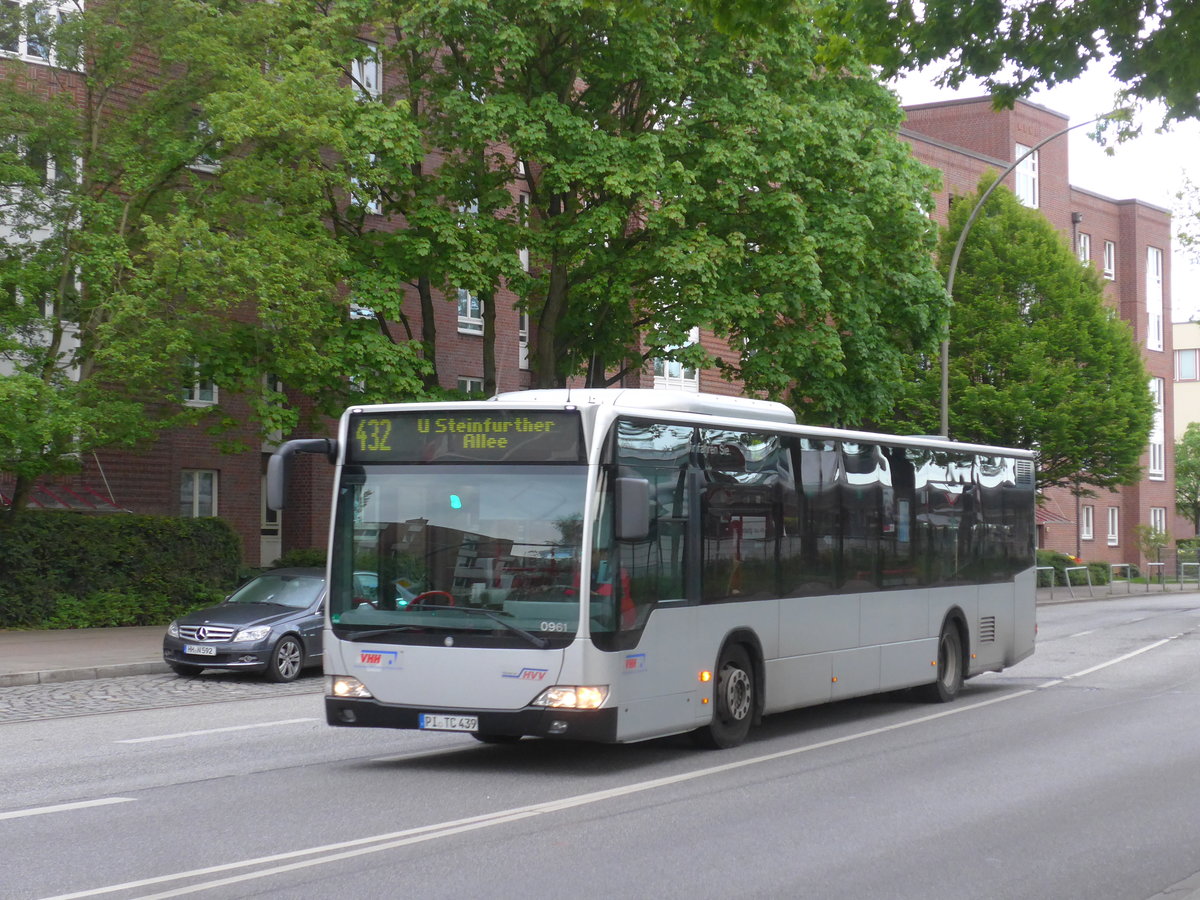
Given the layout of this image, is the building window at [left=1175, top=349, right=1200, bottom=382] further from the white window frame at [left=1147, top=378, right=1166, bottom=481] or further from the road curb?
the road curb

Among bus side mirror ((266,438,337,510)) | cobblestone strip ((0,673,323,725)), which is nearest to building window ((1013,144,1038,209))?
cobblestone strip ((0,673,323,725))

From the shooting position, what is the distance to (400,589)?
1072 cm

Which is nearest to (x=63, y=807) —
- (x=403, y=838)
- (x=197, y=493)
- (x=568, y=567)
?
(x=403, y=838)

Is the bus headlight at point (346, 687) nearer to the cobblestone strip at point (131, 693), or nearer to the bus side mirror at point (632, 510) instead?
the bus side mirror at point (632, 510)

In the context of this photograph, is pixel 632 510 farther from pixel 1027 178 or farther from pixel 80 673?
pixel 1027 178

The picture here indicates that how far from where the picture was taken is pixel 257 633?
1848 centimetres

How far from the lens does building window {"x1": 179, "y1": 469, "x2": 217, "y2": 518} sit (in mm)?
33125

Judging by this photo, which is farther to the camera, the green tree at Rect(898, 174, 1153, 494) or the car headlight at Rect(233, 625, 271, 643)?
the green tree at Rect(898, 174, 1153, 494)

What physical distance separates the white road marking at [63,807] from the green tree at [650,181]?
16164 mm

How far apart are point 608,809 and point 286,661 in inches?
413

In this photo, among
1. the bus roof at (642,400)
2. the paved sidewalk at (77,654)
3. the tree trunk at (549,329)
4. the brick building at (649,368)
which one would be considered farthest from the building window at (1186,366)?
the bus roof at (642,400)

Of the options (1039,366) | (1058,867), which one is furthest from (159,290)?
(1039,366)

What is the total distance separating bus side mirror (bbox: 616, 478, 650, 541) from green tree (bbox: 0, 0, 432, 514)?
13.2 meters

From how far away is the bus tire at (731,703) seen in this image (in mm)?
11797
